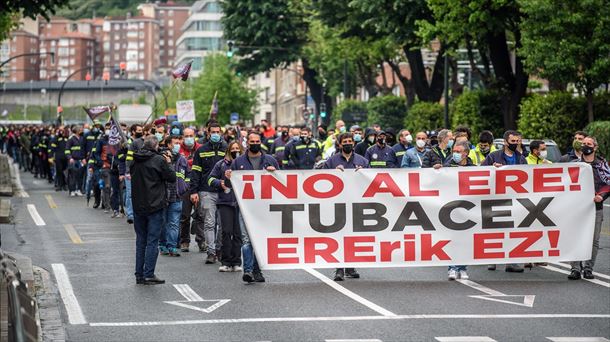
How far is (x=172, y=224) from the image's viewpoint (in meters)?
19.4

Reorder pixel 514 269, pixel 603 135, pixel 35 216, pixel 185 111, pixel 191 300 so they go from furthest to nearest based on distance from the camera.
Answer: pixel 185 111 < pixel 603 135 < pixel 35 216 < pixel 514 269 < pixel 191 300

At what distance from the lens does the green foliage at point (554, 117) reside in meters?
42.7

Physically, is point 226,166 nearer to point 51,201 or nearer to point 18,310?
point 18,310

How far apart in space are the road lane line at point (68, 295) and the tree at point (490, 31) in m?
27.1

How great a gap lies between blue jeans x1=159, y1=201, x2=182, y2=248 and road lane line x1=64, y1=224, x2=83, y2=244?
2.62 metres

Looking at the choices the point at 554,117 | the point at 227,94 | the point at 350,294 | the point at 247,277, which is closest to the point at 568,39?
the point at 554,117

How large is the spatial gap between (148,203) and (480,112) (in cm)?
3386

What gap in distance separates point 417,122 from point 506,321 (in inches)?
1616

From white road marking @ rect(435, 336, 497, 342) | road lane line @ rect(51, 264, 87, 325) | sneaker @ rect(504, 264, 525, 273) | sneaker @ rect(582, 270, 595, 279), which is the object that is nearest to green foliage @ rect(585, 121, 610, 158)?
sneaker @ rect(504, 264, 525, 273)

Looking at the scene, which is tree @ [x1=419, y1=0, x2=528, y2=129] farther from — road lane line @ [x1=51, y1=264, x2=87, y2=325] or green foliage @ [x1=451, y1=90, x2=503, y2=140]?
road lane line @ [x1=51, y1=264, x2=87, y2=325]

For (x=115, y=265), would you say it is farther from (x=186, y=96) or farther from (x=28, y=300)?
(x=186, y=96)

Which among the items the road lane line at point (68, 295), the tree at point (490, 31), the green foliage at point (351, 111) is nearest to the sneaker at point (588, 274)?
the road lane line at point (68, 295)

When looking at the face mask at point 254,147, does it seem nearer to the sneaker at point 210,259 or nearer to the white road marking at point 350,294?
the white road marking at point 350,294

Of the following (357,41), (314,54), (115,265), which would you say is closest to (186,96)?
(314,54)
